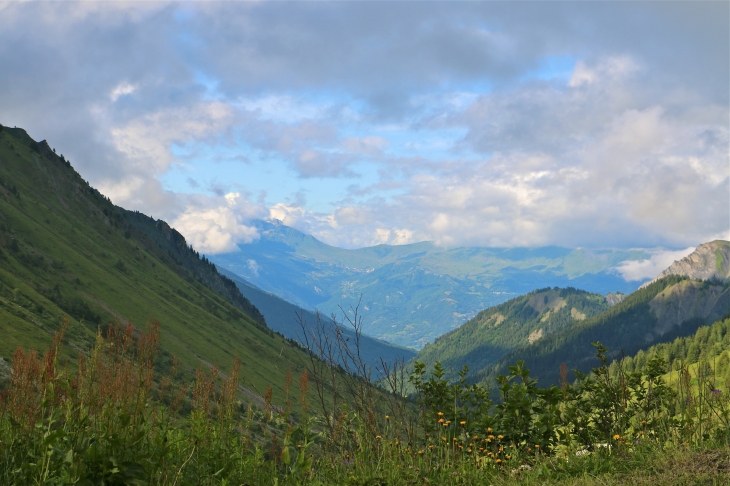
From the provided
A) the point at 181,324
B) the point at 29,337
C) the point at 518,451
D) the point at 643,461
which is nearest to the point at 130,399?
the point at 518,451

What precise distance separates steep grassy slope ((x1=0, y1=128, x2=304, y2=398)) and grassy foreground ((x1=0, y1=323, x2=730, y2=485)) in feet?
157

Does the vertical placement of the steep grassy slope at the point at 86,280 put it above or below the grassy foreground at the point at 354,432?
above

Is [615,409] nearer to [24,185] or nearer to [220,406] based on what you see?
[220,406]

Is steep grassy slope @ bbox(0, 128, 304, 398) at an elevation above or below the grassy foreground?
above

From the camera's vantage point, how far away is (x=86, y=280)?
110062 mm

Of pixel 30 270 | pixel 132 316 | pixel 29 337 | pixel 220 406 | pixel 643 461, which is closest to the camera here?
pixel 643 461

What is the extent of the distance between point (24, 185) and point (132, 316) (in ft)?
217

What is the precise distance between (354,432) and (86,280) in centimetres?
11470

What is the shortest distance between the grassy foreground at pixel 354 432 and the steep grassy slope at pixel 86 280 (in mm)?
47832

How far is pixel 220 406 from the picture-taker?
9008 millimetres

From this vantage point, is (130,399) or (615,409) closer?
(130,399)

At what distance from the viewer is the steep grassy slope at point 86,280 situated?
79.2m

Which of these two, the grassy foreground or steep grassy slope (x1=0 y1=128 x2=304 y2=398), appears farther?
steep grassy slope (x1=0 y1=128 x2=304 y2=398)

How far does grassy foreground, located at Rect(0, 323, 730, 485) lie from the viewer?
7.03 meters
